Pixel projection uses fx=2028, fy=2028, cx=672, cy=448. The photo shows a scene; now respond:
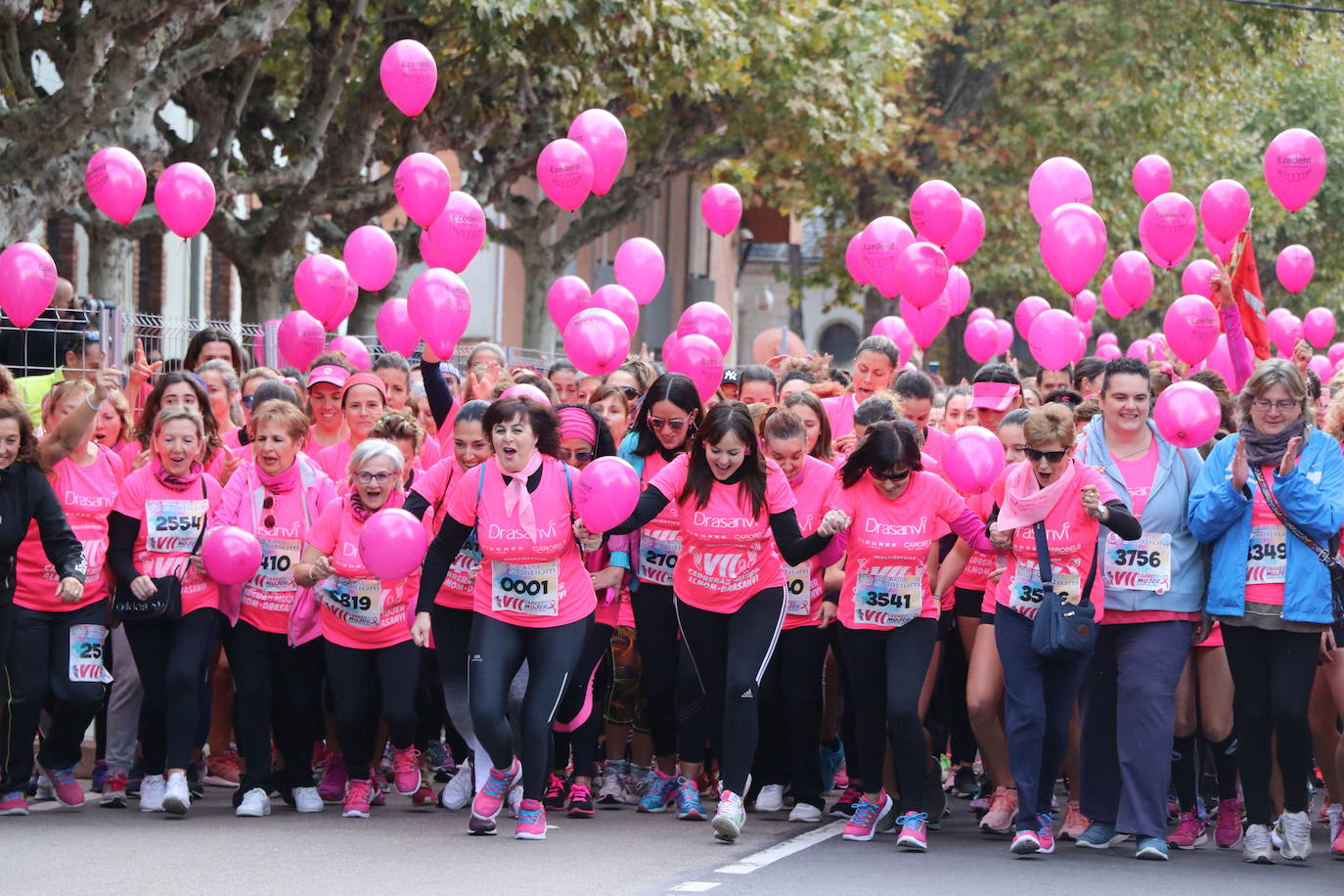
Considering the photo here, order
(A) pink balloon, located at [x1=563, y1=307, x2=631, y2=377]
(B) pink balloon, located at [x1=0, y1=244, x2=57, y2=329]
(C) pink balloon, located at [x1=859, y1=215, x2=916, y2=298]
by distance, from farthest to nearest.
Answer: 1. (C) pink balloon, located at [x1=859, y1=215, x2=916, y2=298]
2. (B) pink balloon, located at [x1=0, y1=244, x2=57, y2=329]
3. (A) pink balloon, located at [x1=563, y1=307, x2=631, y2=377]

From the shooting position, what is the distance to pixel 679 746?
8.52 metres

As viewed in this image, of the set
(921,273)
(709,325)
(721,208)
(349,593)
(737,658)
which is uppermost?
(721,208)

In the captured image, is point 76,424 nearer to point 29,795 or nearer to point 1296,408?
point 29,795

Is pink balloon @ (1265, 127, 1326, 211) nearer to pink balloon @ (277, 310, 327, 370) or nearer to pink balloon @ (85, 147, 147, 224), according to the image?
pink balloon @ (277, 310, 327, 370)

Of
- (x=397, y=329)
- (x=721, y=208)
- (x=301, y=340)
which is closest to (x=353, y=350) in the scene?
(x=301, y=340)

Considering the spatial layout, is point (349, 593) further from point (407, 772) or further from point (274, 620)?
point (407, 772)

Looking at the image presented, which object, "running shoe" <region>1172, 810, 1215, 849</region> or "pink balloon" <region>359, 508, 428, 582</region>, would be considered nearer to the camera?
"pink balloon" <region>359, 508, 428, 582</region>

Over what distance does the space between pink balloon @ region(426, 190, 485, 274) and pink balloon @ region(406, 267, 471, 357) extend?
3.35 feet

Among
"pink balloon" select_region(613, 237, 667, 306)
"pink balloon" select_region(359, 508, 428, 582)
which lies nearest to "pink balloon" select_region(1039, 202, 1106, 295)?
"pink balloon" select_region(613, 237, 667, 306)

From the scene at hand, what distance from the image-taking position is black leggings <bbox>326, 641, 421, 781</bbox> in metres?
8.26

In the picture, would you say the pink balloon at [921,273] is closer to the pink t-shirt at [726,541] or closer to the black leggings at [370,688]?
the pink t-shirt at [726,541]

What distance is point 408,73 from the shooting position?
12.7 metres

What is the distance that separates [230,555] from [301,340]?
490cm

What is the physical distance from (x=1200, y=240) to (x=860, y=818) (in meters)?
28.3
